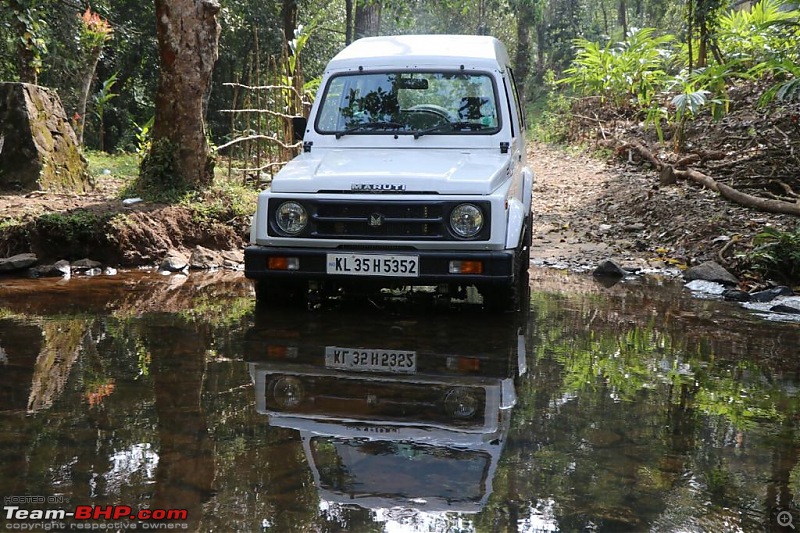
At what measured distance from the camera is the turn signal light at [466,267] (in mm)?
5082

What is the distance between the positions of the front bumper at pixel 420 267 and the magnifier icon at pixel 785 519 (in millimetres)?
2647

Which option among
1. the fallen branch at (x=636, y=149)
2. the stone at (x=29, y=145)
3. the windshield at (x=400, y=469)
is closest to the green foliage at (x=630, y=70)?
the fallen branch at (x=636, y=149)

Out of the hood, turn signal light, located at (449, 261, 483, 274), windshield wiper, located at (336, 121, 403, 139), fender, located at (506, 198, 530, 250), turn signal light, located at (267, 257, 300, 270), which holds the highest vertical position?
windshield wiper, located at (336, 121, 403, 139)

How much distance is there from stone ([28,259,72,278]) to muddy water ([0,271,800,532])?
142 centimetres

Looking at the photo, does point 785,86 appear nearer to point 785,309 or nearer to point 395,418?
point 785,309

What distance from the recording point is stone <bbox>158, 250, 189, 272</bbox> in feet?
25.0

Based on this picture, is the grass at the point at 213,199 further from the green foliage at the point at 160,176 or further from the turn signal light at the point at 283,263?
the turn signal light at the point at 283,263

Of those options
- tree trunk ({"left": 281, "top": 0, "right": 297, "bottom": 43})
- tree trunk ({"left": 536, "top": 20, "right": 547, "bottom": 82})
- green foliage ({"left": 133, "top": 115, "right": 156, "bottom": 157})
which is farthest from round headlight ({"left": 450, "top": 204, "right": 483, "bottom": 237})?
tree trunk ({"left": 536, "top": 20, "right": 547, "bottom": 82})

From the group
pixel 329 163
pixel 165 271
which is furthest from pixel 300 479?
pixel 165 271

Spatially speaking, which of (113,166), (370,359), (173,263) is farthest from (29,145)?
(370,359)

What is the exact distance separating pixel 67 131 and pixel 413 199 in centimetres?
632

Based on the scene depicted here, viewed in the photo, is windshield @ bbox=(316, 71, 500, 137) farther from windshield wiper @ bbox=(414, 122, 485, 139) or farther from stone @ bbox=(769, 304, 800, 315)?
stone @ bbox=(769, 304, 800, 315)

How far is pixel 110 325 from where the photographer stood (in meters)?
5.22

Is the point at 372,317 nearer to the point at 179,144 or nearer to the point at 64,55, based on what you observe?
the point at 179,144
